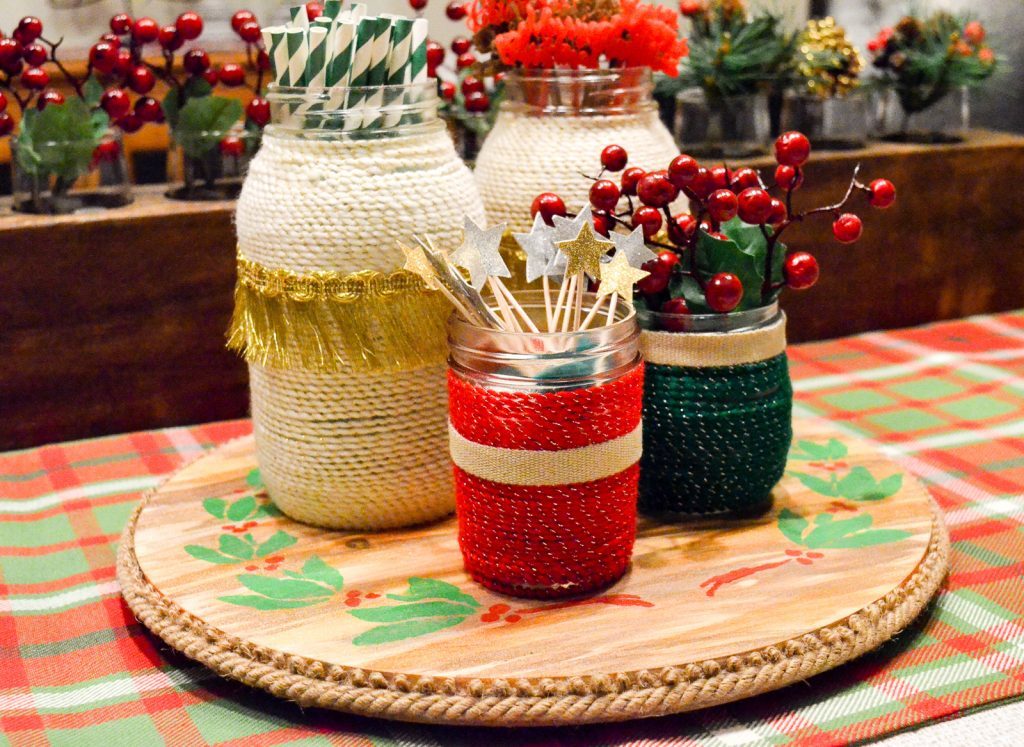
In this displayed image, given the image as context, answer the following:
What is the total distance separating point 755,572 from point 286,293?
315 mm

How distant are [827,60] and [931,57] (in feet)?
0.40

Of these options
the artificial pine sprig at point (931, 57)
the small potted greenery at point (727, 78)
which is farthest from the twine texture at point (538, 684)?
the artificial pine sprig at point (931, 57)

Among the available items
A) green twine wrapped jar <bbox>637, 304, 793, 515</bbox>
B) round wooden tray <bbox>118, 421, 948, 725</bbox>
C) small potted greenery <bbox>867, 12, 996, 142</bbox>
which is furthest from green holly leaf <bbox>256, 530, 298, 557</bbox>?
small potted greenery <bbox>867, 12, 996, 142</bbox>

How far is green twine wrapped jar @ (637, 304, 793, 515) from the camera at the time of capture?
671 mm

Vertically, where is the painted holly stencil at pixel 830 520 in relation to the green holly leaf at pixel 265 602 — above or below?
above

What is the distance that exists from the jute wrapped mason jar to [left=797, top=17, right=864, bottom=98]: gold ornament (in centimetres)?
59


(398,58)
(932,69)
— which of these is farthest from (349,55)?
(932,69)

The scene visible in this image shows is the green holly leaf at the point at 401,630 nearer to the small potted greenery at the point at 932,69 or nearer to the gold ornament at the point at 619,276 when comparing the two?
the gold ornament at the point at 619,276

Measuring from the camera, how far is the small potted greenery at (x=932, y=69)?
1.17 m

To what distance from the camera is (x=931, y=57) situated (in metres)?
1.18

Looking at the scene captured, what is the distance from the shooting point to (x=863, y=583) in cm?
62

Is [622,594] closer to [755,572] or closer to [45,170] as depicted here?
[755,572]

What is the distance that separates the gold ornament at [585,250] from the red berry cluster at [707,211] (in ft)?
0.10

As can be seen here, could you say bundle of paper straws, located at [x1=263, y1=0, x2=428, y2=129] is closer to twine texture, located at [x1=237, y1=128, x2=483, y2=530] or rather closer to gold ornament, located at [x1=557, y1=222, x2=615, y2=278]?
twine texture, located at [x1=237, y1=128, x2=483, y2=530]
